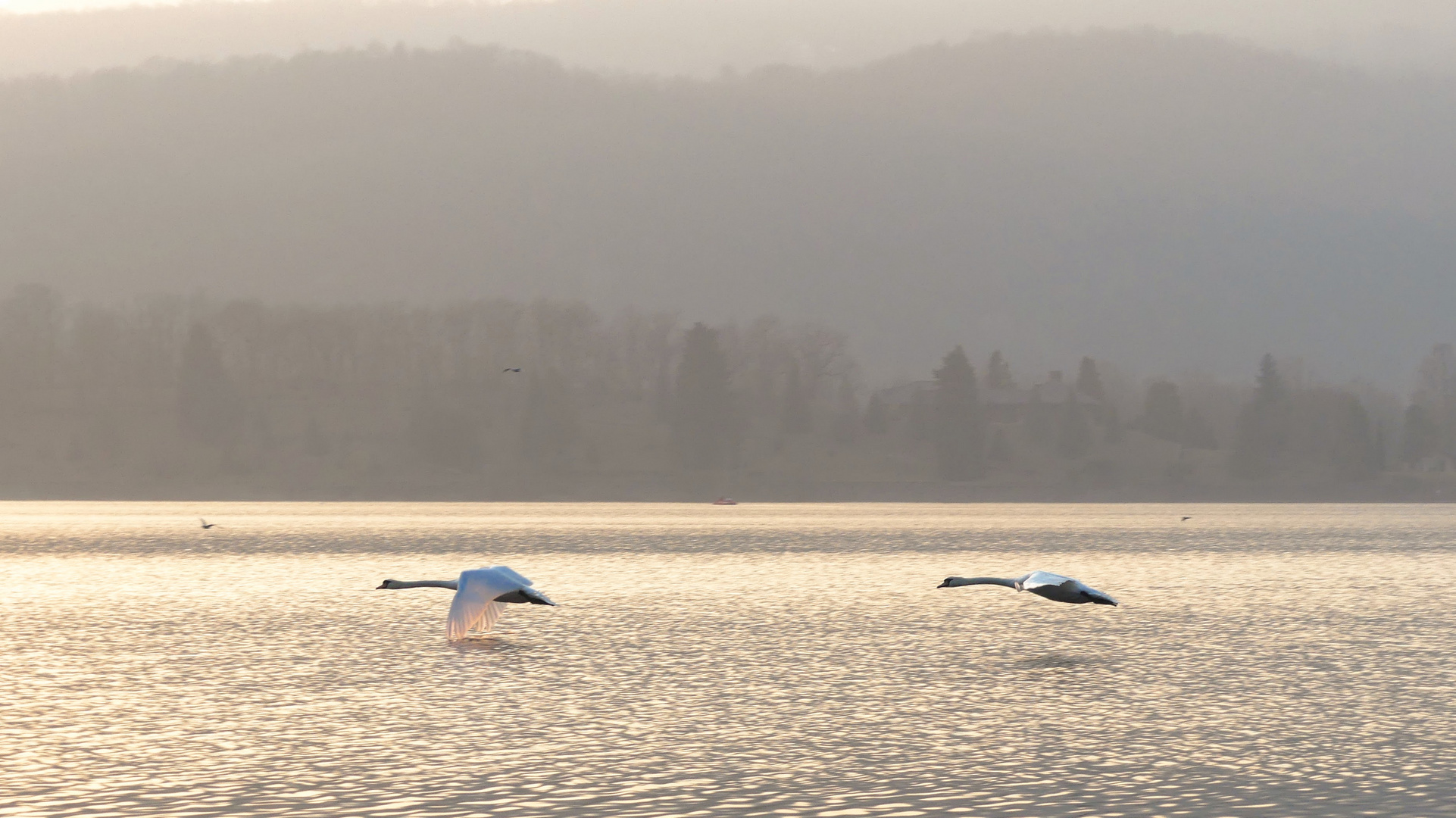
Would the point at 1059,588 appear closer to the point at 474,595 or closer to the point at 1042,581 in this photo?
the point at 1042,581

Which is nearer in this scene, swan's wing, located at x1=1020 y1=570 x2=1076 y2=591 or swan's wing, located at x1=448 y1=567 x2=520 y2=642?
swan's wing, located at x1=1020 y1=570 x2=1076 y2=591

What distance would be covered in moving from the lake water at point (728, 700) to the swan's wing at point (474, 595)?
1268mm

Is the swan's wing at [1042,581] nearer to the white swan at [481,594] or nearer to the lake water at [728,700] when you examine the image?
the lake water at [728,700]

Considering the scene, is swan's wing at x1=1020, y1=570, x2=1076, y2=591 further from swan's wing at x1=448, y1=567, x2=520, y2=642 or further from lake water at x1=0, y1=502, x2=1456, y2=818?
swan's wing at x1=448, y1=567, x2=520, y2=642

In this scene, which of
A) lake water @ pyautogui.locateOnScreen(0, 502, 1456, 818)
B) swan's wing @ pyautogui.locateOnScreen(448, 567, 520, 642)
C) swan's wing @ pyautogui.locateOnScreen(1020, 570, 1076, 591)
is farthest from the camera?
swan's wing @ pyautogui.locateOnScreen(448, 567, 520, 642)

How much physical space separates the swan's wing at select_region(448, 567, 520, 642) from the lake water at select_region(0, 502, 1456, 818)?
4.16 feet

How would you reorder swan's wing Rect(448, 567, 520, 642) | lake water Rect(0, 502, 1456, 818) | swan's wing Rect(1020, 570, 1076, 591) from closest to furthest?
lake water Rect(0, 502, 1456, 818) → swan's wing Rect(1020, 570, 1076, 591) → swan's wing Rect(448, 567, 520, 642)

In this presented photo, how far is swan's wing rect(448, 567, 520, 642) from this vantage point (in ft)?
153

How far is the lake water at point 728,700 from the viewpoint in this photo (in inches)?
1025

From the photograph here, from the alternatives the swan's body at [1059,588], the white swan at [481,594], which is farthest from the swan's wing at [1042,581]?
the white swan at [481,594]

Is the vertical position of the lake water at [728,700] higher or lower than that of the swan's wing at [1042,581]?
lower

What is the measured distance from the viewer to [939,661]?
45656 millimetres

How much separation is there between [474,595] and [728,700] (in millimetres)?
12475

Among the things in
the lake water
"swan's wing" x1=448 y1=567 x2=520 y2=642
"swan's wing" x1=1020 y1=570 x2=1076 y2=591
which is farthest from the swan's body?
"swan's wing" x1=448 y1=567 x2=520 y2=642
